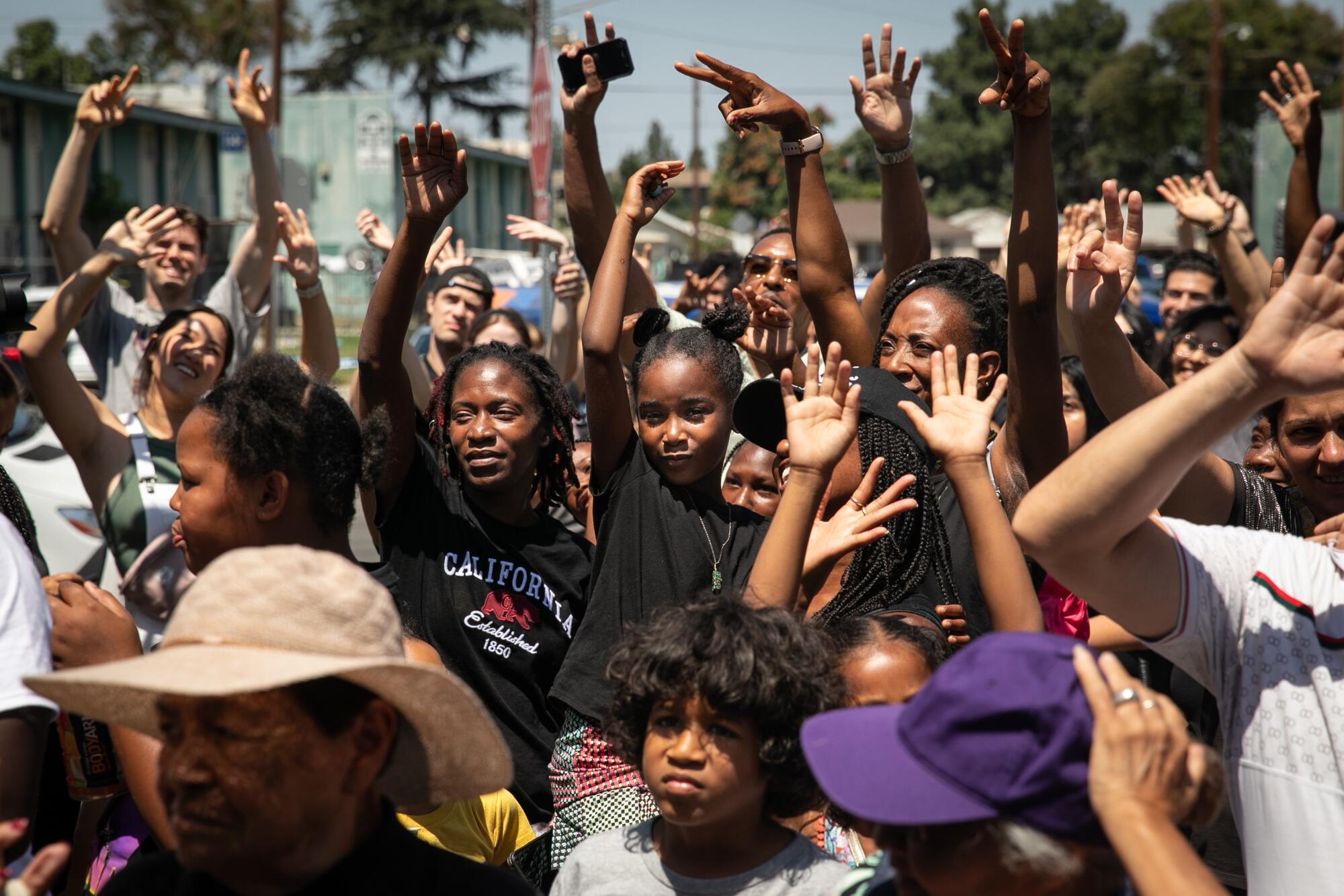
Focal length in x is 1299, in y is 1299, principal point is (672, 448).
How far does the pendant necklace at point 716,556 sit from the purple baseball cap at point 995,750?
1.38 metres

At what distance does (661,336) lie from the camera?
370 centimetres

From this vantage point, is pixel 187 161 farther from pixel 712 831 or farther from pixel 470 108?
pixel 712 831

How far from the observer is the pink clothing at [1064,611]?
3.26 m

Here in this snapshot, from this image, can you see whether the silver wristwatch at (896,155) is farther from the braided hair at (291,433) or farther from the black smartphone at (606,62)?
the braided hair at (291,433)

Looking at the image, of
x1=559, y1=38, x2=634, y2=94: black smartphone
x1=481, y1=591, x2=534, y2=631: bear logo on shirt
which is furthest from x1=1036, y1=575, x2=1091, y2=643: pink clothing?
x1=559, y1=38, x2=634, y2=94: black smartphone

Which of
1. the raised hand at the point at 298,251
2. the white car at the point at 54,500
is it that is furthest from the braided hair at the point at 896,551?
the white car at the point at 54,500

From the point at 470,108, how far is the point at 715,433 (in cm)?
6206

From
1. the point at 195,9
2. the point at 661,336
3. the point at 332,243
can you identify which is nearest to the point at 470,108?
the point at 195,9

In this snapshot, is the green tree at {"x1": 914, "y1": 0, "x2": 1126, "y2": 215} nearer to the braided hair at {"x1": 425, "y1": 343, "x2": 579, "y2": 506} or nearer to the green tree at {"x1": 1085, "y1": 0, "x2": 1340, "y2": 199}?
the green tree at {"x1": 1085, "y1": 0, "x2": 1340, "y2": 199}

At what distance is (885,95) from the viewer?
13.9 ft

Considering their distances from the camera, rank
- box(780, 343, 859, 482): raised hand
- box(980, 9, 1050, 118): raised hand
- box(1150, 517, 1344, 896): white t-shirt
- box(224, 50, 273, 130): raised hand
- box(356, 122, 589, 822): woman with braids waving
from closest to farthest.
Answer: box(1150, 517, 1344, 896): white t-shirt → box(780, 343, 859, 482): raised hand → box(980, 9, 1050, 118): raised hand → box(356, 122, 589, 822): woman with braids waving → box(224, 50, 273, 130): raised hand

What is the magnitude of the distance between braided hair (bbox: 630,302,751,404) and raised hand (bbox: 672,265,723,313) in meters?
3.16

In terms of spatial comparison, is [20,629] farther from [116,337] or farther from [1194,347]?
[1194,347]

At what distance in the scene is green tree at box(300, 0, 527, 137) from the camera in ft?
191
